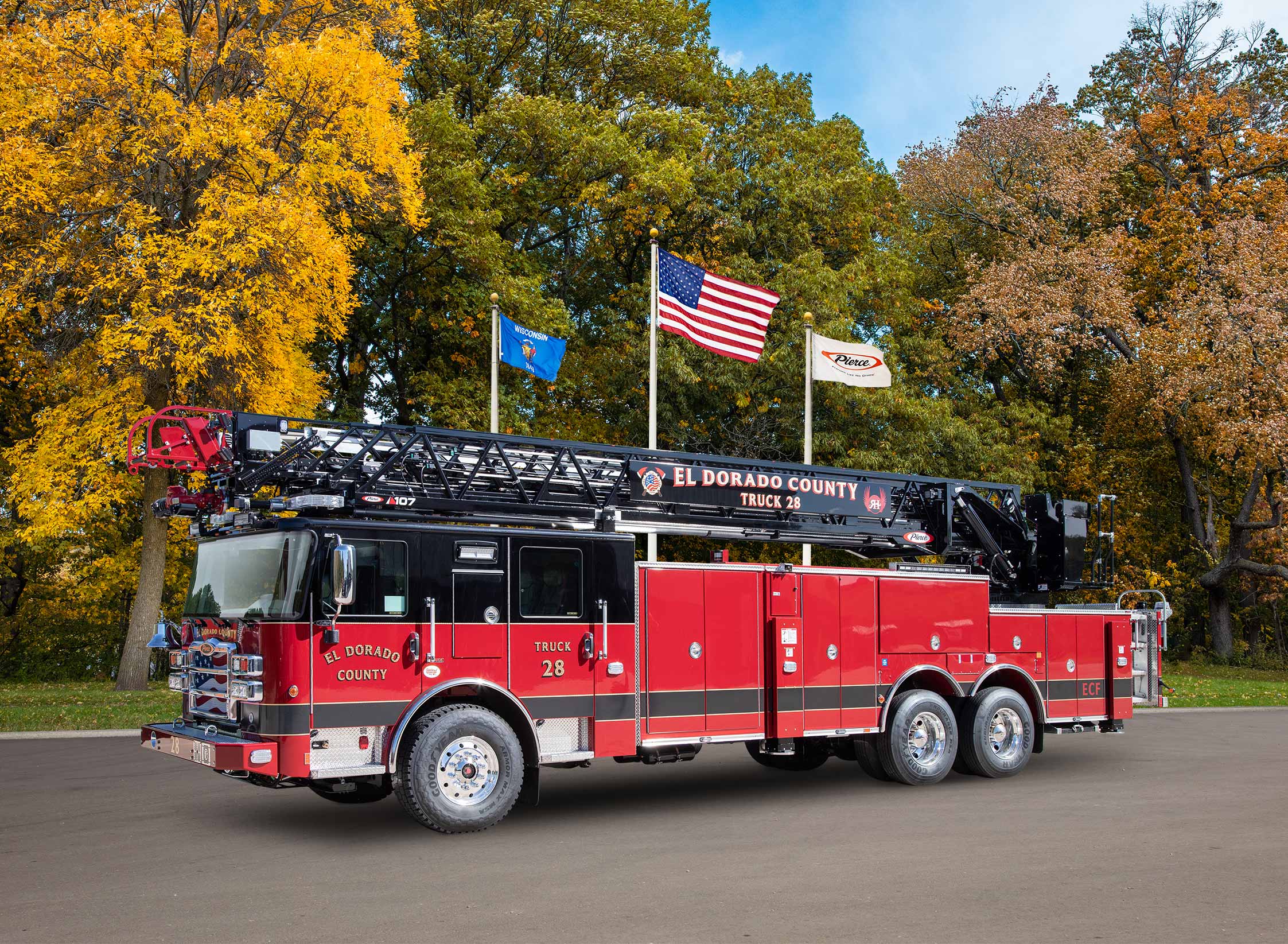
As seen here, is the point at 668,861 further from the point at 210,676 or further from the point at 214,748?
the point at 210,676

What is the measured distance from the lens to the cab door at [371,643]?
962 cm

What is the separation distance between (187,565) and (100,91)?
11.4 meters

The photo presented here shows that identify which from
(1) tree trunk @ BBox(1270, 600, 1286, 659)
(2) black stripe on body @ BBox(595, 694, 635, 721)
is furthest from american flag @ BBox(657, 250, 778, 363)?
(1) tree trunk @ BBox(1270, 600, 1286, 659)

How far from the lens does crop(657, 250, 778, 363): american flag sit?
21.2 metres

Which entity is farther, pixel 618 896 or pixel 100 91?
pixel 100 91

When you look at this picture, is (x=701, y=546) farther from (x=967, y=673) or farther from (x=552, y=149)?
(x=967, y=673)

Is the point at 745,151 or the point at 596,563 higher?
the point at 745,151

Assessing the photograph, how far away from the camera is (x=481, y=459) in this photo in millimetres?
11102

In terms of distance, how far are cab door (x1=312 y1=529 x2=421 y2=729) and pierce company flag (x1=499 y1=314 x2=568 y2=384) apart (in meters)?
11.3

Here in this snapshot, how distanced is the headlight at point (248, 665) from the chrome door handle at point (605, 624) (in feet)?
10.2

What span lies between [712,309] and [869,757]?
1021 centimetres

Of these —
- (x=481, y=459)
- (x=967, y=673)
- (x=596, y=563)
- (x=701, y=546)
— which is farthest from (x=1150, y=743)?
(x=701, y=546)

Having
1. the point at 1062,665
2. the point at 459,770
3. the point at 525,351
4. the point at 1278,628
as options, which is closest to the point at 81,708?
the point at 525,351

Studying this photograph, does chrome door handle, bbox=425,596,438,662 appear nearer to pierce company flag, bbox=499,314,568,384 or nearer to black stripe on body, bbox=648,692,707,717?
black stripe on body, bbox=648,692,707,717
